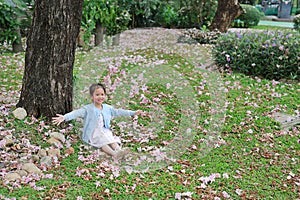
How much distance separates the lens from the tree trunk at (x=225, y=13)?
1055 cm

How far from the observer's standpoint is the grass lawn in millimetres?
3295

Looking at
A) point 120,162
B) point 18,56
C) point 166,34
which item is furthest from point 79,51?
point 120,162

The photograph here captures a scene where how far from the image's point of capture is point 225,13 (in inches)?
423

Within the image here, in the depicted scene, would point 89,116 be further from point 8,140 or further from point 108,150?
point 8,140

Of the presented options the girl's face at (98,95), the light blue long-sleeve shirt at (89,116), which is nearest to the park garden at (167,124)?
the light blue long-sleeve shirt at (89,116)

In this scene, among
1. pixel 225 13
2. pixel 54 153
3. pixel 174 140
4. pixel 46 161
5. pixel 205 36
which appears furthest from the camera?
pixel 225 13

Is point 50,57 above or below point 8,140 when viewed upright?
above

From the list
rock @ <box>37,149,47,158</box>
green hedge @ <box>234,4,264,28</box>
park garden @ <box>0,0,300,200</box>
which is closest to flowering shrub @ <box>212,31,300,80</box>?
park garden @ <box>0,0,300,200</box>

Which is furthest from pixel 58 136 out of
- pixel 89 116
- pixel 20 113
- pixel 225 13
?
pixel 225 13

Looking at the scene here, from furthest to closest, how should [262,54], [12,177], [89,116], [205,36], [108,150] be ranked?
[205,36], [262,54], [89,116], [108,150], [12,177]

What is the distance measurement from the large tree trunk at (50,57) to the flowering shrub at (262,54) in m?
4.08

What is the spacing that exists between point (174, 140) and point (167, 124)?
0.41 meters

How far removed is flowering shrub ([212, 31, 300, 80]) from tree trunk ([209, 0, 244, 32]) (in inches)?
120

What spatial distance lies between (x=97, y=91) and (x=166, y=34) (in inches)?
327
